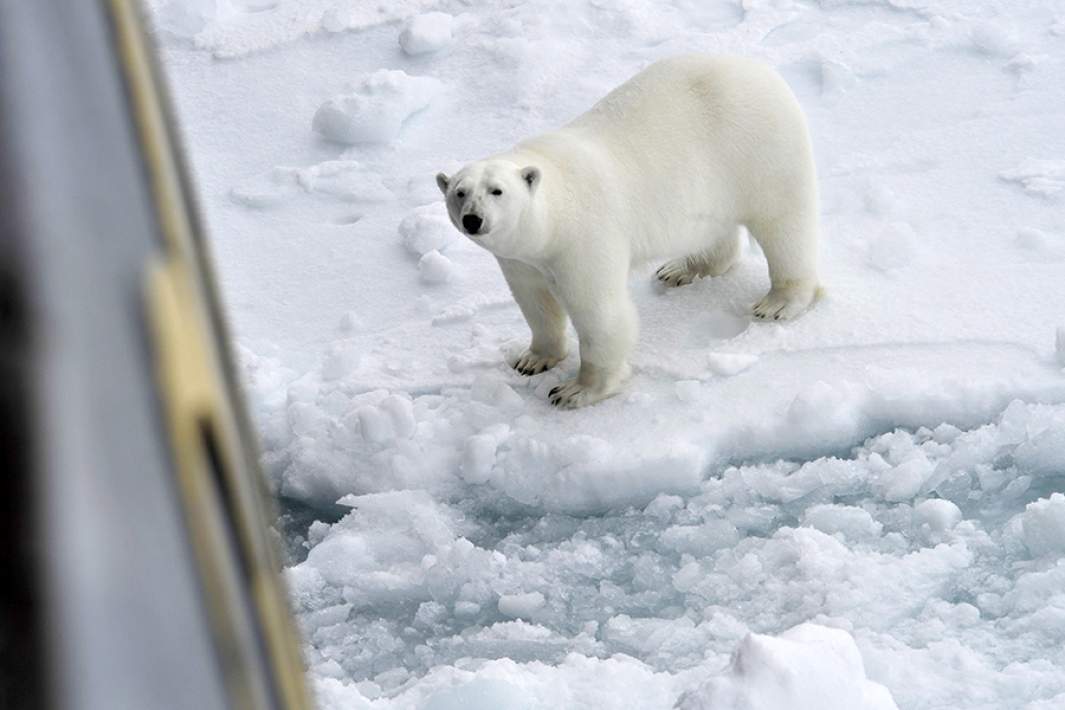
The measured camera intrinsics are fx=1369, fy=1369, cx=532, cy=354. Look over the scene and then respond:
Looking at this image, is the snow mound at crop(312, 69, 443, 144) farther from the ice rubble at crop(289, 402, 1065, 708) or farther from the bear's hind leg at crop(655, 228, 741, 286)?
the ice rubble at crop(289, 402, 1065, 708)

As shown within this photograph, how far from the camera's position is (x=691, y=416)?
9.29 feet

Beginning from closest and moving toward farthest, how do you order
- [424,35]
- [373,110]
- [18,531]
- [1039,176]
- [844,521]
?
[18,531] < [844,521] < [1039,176] < [373,110] < [424,35]

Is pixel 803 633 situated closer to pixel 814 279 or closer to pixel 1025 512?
pixel 1025 512

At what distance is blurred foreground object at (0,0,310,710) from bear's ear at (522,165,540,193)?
258cm

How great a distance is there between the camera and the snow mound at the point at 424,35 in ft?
14.9

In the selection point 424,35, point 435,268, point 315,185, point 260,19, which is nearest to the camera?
point 435,268

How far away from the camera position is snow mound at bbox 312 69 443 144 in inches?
162

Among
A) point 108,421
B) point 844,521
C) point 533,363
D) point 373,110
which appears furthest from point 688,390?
point 108,421

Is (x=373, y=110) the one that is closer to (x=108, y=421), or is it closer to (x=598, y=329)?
(x=598, y=329)

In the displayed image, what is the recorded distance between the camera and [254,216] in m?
3.88

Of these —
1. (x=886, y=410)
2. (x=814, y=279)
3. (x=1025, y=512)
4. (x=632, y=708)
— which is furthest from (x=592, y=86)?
(x=632, y=708)

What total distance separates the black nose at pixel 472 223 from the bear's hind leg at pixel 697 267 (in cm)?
79

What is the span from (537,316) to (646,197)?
0.36 metres

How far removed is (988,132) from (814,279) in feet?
3.55
